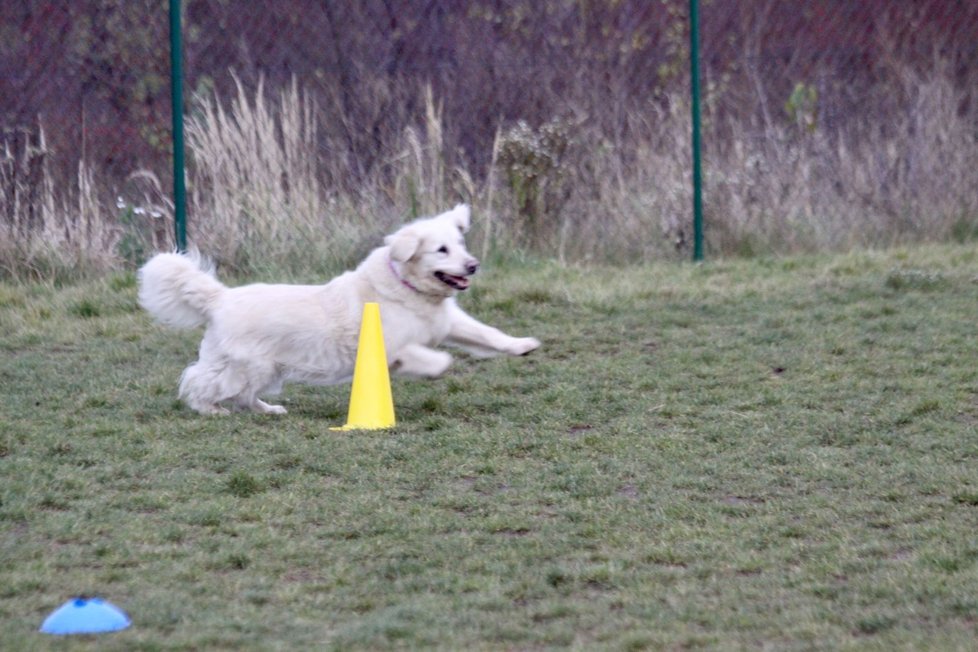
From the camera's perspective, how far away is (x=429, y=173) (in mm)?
9750

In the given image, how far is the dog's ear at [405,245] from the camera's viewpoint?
5668 mm

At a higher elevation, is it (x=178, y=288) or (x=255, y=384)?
(x=178, y=288)

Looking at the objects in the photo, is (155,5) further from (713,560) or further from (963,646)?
(963,646)

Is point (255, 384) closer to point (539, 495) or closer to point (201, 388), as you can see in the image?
point (201, 388)

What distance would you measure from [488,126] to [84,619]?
796 cm

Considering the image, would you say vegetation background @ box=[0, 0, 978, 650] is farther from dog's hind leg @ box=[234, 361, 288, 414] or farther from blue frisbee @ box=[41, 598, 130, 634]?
dog's hind leg @ box=[234, 361, 288, 414]

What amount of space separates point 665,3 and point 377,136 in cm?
294

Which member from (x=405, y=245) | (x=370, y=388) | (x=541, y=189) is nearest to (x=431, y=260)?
(x=405, y=245)

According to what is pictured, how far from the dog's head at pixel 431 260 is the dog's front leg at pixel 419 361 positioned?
0.29 m

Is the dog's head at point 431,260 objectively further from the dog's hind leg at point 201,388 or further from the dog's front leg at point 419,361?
the dog's hind leg at point 201,388

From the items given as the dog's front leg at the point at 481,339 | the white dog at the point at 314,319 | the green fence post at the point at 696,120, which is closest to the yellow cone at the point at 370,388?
the white dog at the point at 314,319

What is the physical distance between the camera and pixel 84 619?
2973 mm

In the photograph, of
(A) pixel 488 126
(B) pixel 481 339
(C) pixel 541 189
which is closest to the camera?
(B) pixel 481 339

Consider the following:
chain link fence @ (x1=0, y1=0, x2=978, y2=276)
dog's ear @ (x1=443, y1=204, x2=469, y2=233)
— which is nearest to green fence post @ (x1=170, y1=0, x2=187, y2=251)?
chain link fence @ (x1=0, y1=0, x2=978, y2=276)
